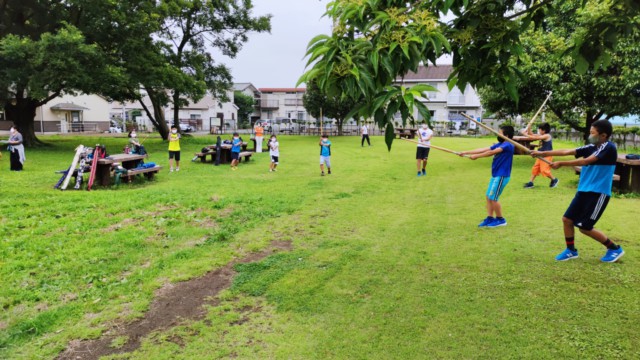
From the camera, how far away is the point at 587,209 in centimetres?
522

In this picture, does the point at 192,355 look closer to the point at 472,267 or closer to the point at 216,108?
the point at 472,267

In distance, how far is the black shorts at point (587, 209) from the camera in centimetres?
514

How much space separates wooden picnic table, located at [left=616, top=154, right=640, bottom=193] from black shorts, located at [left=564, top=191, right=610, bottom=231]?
6175 millimetres

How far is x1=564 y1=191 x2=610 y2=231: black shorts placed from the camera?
5137 mm

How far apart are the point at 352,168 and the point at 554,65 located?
25.7ft

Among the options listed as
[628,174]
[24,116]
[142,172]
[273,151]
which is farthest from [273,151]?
[24,116]

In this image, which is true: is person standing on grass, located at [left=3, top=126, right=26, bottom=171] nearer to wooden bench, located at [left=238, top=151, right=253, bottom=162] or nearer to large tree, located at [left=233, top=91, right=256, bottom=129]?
wooden bench, located at [left=238, top=151, right=253, bottom=162]

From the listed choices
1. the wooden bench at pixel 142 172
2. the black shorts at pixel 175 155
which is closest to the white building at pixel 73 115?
the black shorts at pixel 175 155

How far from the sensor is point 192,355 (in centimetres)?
353

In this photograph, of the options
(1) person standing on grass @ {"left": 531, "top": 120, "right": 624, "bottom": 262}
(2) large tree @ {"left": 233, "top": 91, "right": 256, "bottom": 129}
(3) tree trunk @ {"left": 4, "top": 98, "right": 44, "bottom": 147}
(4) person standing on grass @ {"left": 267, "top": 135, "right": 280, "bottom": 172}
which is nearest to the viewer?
(1) person standing on grass @ {"left": 531, "top": 120, "right": 624, "bottom": 262}

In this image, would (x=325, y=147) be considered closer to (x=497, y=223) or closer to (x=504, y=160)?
(x=497, y=223)

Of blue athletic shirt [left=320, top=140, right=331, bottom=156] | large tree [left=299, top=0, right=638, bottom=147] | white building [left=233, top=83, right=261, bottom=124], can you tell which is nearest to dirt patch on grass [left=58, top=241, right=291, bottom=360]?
large tree [left=299, top=0, right=638, bottom=147]

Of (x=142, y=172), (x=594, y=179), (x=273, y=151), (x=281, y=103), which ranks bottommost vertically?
(x=142, y=172)

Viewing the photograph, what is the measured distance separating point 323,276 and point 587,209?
3.39 m
